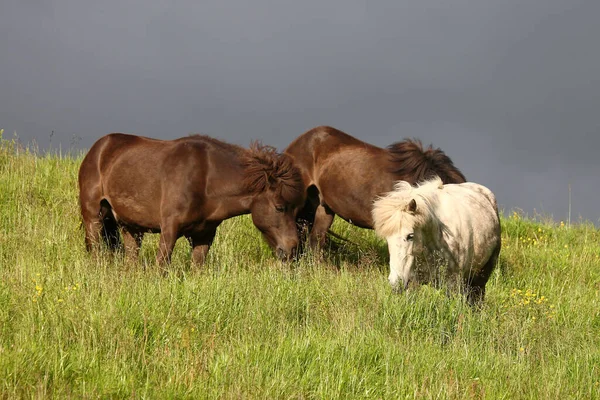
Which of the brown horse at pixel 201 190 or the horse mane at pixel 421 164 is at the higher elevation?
the horse mane at pixel 421 164

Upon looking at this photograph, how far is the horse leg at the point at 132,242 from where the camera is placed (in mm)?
11319

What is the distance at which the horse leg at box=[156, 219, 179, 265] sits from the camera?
9.97m

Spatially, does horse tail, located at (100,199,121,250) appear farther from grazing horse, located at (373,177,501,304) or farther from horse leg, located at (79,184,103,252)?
grazing horse, located at (373,177,501,304)

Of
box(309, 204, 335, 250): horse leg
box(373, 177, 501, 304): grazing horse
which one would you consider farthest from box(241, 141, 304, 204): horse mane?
box(309, 204, 335, 250): horse leg

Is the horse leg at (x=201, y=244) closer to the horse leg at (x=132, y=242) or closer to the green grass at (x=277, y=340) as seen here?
the green grass at (x=277, y=340)

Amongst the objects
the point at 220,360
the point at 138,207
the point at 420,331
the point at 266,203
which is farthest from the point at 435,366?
the point at 138,207

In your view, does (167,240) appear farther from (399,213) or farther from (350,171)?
(350,171)

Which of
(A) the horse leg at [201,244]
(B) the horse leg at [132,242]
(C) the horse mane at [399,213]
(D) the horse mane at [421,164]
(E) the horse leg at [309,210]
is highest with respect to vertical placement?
(D) the horse mane at [421,164]

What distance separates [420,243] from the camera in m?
8.30

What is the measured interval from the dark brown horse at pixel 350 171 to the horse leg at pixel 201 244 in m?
2.11

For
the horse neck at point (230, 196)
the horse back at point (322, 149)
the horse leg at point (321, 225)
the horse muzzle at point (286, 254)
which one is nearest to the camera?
the horse muzzle at point (286, 254)

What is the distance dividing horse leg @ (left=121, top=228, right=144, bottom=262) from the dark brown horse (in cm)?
268

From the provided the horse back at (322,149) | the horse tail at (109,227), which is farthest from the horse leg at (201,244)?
the horse back at (322,149)

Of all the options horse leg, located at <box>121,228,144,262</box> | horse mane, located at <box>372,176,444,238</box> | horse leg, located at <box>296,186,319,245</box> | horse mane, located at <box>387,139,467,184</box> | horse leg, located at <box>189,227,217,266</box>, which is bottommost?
horse leg, located at <box>121,228,144,262</box>
